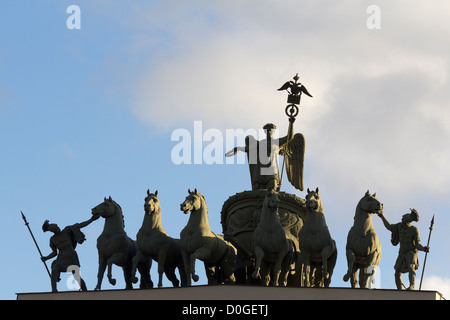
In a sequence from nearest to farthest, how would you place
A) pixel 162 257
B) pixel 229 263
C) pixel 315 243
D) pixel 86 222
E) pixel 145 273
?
pixel 315 243 < pixel 162 257 < pixel 229 263 < pixel 145 273 < pixel 86 222

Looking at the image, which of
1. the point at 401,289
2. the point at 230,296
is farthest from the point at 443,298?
the point at 230,296

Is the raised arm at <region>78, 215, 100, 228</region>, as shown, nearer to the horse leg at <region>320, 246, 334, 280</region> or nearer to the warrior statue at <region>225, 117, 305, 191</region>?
the warrior statue at <region>225, 117, 305, 191</region>

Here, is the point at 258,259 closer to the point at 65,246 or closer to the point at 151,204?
the point at 151,204

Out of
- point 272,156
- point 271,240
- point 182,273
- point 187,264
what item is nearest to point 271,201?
point 271,240

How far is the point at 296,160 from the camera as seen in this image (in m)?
60.0

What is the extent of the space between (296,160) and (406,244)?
6.11 m

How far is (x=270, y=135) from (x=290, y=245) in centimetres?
543

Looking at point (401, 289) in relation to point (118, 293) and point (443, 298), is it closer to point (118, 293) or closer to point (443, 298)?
point (443, 298)

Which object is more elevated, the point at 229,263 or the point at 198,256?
the point at 229,263

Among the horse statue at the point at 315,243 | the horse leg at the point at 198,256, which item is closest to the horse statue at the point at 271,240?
the horse statue at the point at 315,243

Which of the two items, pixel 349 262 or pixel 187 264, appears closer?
pixel 349 262

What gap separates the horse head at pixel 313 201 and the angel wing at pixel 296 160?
511 centimetres

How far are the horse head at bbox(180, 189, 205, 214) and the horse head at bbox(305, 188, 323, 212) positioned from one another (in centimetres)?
270
